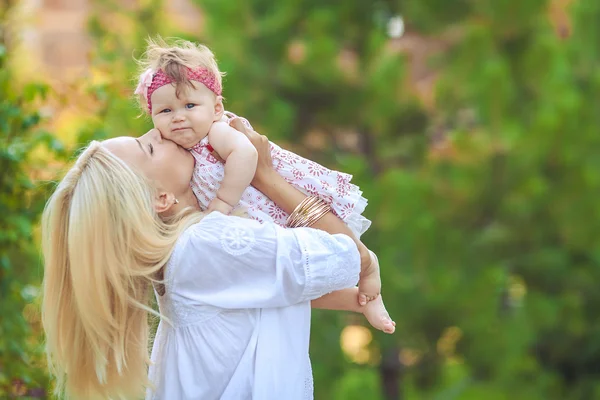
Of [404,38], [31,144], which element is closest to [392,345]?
[404,38]

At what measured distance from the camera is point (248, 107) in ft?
25.9

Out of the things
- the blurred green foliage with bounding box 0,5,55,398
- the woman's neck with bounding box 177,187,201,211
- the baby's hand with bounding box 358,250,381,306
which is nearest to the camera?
the woman's neck with bounding box 177,187,201,211

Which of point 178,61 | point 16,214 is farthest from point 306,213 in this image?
point 16,214

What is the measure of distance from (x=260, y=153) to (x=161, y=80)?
1.09 feet

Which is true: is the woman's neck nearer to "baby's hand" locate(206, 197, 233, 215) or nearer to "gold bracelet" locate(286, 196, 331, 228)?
"baby's hand" locate(206, 197, 233, 215)

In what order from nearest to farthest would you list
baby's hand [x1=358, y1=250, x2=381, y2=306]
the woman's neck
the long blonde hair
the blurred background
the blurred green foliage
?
the long blonde hair < the woman's neck < baby's hand [x1=358, y1=250, x2=381, y2=306] < the blurred green foliage < the blurred background

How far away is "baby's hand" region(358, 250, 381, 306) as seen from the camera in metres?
2.76

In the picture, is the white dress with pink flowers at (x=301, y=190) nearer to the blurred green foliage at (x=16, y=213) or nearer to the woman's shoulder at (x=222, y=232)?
the woman's shoulder at (x=222, y=232)

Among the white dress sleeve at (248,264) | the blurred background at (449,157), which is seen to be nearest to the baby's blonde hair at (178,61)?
the white dress sleeve at (248,264)

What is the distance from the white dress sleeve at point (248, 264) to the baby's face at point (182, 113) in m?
0.22

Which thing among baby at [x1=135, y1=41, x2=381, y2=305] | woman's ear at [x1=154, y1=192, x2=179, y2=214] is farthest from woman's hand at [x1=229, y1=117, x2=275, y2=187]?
woman's ear at [x1=154, y1=192, x2=179, y2=214]

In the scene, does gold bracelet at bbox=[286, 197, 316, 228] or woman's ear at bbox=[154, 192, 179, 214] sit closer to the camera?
woman's ear at bbox=[154, 192, 179, 214]

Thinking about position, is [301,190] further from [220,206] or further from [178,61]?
[178,61]

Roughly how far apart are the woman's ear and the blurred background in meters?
4.49
